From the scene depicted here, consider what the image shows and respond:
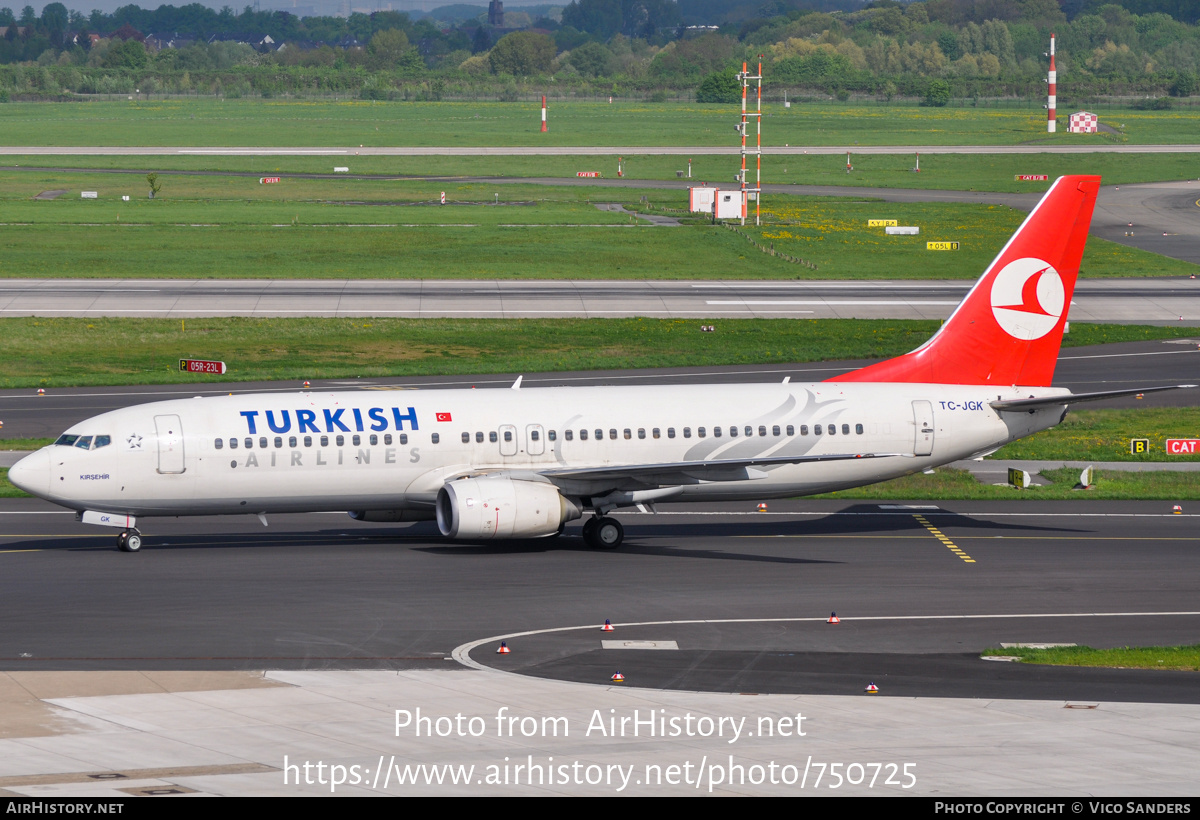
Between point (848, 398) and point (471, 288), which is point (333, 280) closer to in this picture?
point (471, 288)

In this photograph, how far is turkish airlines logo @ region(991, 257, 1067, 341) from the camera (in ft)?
138

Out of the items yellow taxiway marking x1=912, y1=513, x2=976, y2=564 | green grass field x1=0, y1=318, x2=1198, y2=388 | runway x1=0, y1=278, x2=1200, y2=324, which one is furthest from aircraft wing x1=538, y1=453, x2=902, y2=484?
runway x1=0, y1=278, x2=1200, y2=324

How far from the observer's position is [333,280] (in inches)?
3610

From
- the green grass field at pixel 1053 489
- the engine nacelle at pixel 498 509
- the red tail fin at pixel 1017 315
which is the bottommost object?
the green grass field at pixel 1053 489

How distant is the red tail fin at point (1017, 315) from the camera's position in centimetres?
4191

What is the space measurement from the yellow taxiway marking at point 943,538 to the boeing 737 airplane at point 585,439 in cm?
207

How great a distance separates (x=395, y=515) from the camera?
3953 cm

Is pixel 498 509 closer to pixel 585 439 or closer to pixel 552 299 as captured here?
pixel 585 439

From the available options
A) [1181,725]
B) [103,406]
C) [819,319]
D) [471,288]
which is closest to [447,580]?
[1181,725]

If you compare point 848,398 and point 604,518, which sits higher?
point 848,398

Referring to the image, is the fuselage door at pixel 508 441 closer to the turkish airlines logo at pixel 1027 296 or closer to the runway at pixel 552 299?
the turkish airlines logo at pixel 1027 296

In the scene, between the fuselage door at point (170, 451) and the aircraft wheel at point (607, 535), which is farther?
the aircraft wheel at point (607, 535)

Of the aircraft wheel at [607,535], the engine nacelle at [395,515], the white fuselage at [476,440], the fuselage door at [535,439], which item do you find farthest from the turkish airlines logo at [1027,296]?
the engine nacelle at [395,515]
